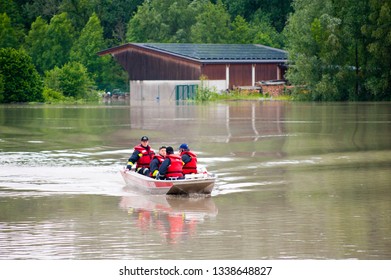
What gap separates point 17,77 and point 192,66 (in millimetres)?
17231

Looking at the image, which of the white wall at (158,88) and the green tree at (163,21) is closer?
the white wall at (158,88)

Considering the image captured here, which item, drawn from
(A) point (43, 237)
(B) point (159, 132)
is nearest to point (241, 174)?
(A) point (43, 237)

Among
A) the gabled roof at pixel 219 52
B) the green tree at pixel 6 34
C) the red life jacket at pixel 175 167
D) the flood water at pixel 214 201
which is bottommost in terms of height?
the flood water at pixel 214 201

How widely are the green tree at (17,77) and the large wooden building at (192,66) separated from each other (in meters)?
13.5

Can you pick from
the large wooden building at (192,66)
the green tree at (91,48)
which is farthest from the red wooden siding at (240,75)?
the green tree at (91,48)

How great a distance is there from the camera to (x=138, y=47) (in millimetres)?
105000

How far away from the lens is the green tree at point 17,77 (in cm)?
9406

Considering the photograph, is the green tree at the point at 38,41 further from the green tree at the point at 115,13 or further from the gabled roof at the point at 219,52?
the gabled roof at the point at 219,52

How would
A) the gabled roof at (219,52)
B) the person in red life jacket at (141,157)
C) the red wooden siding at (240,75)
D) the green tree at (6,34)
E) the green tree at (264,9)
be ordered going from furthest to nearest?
1. the green tree at (264,9)
2. the green tree at (6,34)
3. the red wooden siding at (240,75)
4. the gabled roof at (219,52)
5. the person in red life jacket at (141,157)

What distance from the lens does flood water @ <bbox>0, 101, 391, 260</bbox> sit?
17.0m

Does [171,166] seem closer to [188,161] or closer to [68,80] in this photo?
[188,161]

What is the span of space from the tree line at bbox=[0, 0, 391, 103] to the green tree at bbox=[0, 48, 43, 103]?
0.29 feet
